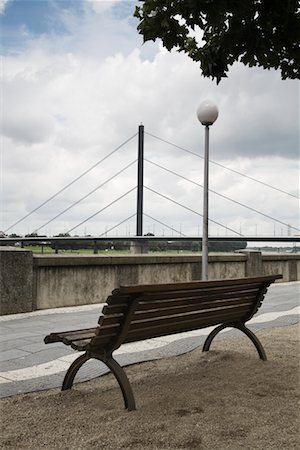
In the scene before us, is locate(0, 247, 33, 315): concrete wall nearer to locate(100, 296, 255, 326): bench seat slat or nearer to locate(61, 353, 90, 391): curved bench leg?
locate(61, 353, 90, 391): curved bench leg

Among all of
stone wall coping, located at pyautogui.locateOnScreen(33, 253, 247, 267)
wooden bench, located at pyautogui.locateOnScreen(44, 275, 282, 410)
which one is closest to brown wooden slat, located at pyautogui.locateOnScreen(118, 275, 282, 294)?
wooden bench, located at pyautogui.locateOnScreen(44, 275, 282, 410)

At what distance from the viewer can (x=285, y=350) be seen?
4.37 metres

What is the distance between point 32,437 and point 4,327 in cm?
330

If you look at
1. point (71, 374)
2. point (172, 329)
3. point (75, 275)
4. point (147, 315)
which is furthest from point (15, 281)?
point (147, 315)

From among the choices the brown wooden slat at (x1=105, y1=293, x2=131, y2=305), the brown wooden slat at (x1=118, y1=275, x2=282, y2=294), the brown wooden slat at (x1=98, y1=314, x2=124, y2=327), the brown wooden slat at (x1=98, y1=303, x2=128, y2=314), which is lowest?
the brown wooden slat at (x1=98, y1=314, x2=124, y2=327)

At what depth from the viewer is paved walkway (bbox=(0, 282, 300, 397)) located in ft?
11.3

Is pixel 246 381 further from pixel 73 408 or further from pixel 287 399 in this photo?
pixel 73 408

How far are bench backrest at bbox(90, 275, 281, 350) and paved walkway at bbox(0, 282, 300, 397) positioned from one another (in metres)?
0.74

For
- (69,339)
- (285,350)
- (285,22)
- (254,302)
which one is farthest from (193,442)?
(285,22)

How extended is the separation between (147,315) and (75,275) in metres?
4.70

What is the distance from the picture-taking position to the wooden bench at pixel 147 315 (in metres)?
2.65

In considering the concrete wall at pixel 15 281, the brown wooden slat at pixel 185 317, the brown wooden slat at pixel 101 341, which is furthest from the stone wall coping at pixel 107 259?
the brown wooden slat at pixel 101 341

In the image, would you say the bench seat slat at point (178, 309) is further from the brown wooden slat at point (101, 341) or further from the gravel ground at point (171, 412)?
the gravel ground at point (171, 412)

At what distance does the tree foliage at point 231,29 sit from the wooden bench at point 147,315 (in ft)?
5.33
